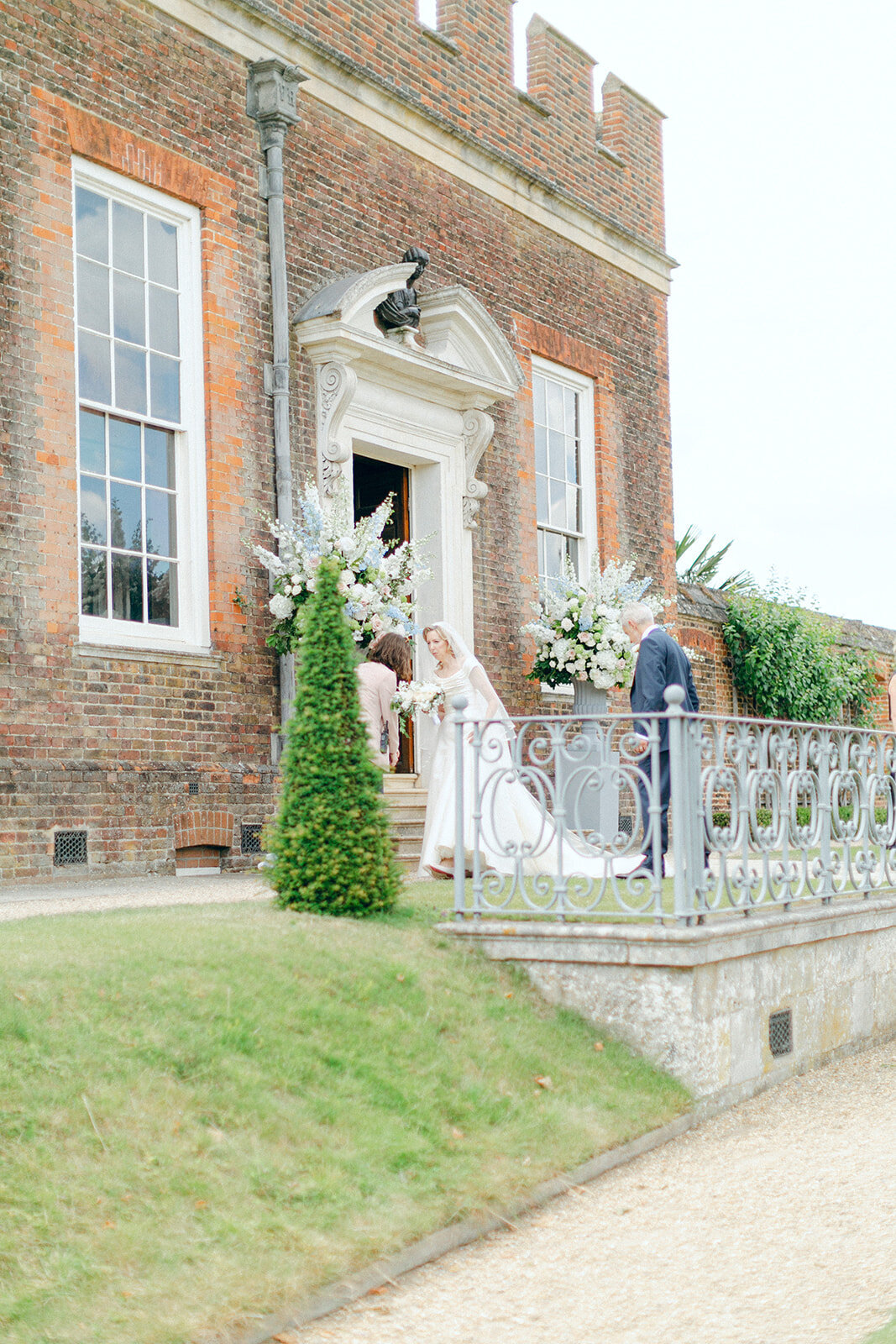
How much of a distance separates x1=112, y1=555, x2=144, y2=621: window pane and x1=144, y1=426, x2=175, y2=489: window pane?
1.97ft

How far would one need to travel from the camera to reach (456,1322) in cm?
406

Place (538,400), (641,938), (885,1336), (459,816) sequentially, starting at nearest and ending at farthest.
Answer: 1. (885,1336)
2. (641,938)
3. (459,816)
4. (538,400)

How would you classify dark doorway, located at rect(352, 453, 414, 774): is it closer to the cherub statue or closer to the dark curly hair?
the cherub statue

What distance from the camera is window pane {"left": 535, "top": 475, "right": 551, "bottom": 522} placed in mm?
14000

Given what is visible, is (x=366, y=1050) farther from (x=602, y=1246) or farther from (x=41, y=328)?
(x=41, y=328)

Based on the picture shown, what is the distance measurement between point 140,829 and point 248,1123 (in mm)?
4903

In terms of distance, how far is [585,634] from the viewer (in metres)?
13.2

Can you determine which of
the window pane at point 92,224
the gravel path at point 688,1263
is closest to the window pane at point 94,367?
the window pane at point 92,224

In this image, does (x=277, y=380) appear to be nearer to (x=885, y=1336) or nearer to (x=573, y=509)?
(x=573, y=509)

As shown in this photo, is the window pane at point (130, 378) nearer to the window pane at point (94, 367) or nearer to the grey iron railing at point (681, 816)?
the window pane at point (94, 367)

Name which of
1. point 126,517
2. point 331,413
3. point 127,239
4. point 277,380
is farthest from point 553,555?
point 127,239

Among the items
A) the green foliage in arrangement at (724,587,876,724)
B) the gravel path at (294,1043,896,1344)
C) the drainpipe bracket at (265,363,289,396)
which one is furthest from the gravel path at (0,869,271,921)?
the green foliage in arrangement at (724,587,876,724)

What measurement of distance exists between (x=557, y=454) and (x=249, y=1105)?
10.5 metres

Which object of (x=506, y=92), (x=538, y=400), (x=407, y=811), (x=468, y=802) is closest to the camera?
(x=468, y=802)
